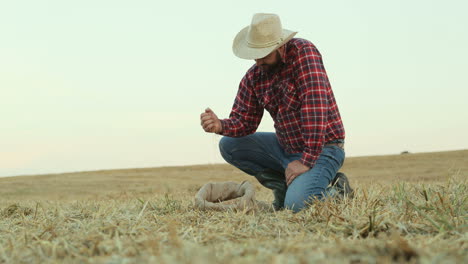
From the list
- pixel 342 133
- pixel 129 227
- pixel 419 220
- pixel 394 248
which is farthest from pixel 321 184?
pixel 394 248

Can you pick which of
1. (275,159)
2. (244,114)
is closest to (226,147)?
(244,114)

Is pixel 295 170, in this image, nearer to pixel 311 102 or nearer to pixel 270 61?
pixel 311 102

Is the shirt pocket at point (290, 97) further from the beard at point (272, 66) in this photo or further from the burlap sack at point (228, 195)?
the burlap sack at point (228, 195)

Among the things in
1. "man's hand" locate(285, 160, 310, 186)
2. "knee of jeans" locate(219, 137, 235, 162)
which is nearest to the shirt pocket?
"man's hand" locate(285, 160, 310, 186)

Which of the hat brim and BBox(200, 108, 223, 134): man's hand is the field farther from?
the hat brim

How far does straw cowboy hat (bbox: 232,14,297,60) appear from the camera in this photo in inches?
152

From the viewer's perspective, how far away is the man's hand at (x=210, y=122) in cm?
415

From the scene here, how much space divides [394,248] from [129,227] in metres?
1.44

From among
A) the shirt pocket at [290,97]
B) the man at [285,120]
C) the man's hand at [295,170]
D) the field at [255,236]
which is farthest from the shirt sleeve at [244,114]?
the field at [255,236]

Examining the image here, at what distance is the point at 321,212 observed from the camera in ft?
9.75

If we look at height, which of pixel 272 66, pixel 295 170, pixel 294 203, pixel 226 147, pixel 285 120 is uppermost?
pixel 272 66

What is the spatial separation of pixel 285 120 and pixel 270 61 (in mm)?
549

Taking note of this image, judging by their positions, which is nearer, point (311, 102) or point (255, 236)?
point (255, 236)

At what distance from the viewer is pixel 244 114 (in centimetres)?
454
